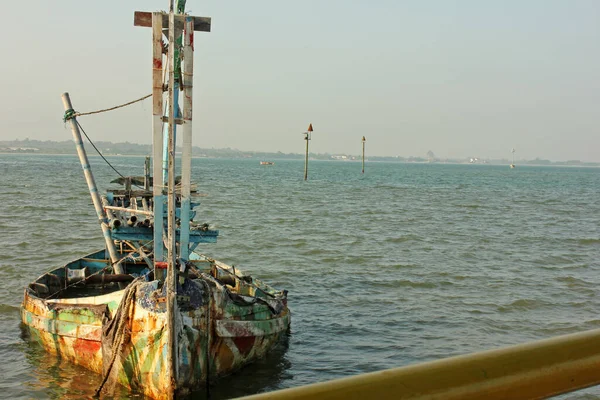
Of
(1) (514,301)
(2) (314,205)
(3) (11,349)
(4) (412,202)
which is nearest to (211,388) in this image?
(3) (11,349)

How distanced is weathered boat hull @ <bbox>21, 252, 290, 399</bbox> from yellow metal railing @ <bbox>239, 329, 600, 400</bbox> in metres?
8.56

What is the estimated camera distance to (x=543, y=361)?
1.36 meters

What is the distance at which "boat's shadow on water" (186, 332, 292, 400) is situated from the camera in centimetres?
1082

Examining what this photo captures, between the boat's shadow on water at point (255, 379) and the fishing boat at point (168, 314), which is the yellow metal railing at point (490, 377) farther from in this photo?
the boat's shadow on water at point (255, 379)

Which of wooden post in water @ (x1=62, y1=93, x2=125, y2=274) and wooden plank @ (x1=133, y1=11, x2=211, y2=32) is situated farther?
wooden post in water @ (x1=62, y1=93, x2=125, y2=274)

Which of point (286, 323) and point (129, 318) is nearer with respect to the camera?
point (129, 318)

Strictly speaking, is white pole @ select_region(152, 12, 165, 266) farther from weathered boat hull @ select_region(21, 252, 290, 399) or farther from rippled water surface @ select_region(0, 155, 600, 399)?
rippled water surface @ select_region(0, 155, 600, 399)

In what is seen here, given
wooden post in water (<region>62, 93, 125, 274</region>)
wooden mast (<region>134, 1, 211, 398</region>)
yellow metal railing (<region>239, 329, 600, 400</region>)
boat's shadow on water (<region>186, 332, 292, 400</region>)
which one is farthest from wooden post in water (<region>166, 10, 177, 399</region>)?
yellow metal railing (<region>239, 329, 600, 400</region>)

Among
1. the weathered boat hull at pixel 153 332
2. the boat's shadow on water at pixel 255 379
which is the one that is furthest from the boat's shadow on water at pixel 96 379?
the weathered boat hull at pixel 153 332

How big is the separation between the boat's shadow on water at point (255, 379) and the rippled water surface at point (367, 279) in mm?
32

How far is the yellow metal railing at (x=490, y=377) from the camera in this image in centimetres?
122

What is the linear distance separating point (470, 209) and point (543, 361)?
1907 inches

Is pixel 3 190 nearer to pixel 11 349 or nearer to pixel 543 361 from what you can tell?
pixel 11 349

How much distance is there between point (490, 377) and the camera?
1.31 m
